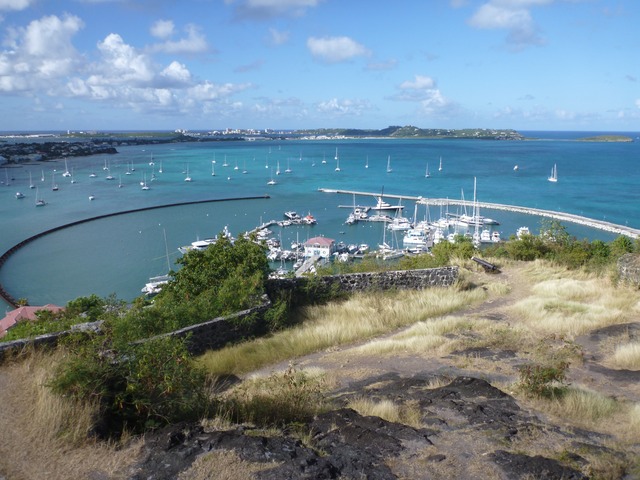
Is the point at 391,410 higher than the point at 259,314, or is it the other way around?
the point at 391,410

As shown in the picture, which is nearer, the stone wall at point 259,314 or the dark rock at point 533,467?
the dark rock at point 533,467

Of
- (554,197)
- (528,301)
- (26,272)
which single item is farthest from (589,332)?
(554,197)

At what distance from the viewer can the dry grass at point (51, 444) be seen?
484cm

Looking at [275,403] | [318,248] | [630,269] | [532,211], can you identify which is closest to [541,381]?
[275,403]

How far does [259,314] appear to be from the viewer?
1118 centimetres

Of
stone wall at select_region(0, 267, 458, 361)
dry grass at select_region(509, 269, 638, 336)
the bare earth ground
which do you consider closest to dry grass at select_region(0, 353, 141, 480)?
the bare earth ground

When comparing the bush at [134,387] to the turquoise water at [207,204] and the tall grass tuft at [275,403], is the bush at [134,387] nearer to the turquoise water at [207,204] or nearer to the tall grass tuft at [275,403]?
the tall grass tuft at [275,403]

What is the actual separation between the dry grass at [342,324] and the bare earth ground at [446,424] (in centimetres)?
36

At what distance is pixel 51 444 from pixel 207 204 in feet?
253

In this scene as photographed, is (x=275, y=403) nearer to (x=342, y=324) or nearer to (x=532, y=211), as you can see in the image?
(x=342, y=324)

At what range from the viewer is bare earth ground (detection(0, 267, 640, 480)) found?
16.4 feet

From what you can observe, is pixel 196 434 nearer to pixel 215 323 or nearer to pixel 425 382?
pixel 425 382

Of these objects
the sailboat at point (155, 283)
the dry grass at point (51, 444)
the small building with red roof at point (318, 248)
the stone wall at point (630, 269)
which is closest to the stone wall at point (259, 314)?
the dry grass at point (51, 444)

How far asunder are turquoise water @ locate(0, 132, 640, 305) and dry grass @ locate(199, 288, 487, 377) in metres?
31.1
